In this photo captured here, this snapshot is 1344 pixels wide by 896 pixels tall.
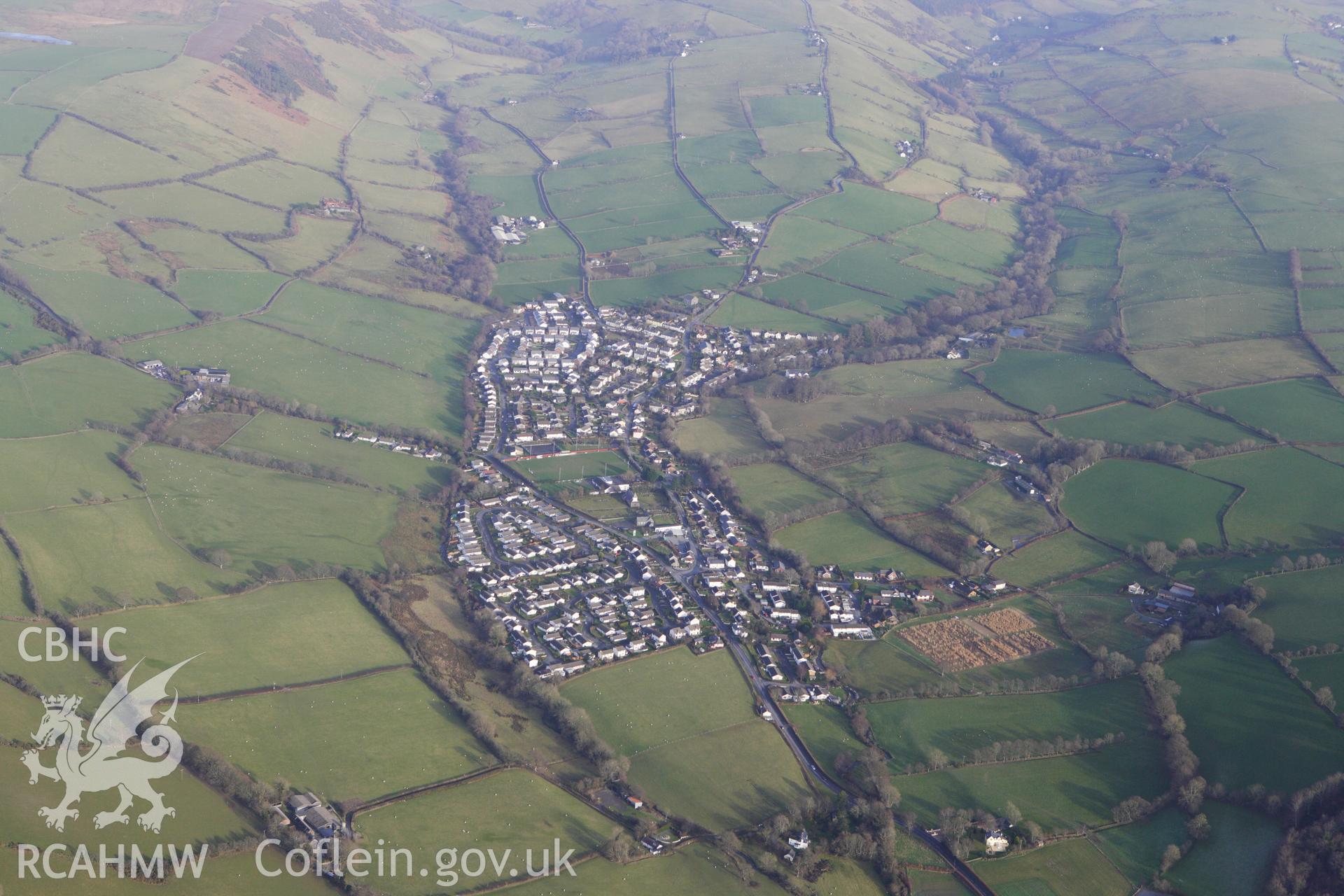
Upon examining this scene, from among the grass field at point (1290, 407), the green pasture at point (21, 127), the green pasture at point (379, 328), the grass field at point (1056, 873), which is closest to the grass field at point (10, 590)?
the green pasture at point (379, 328)

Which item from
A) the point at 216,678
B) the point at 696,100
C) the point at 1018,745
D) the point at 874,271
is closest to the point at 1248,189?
the point at 874,271

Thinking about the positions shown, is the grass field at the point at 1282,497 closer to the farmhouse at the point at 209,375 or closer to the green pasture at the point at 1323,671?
the green pasture at the point at 1323,671

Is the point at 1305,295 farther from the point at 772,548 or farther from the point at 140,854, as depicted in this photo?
the point at 140,854

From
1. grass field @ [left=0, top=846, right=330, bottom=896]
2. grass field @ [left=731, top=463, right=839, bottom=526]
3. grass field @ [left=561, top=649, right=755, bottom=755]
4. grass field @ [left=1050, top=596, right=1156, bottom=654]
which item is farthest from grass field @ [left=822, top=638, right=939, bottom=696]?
grass field @ [left=0, top=846, right=330, bottom=896]

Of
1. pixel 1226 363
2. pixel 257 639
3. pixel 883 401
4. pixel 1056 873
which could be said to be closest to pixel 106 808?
pixel 257 639

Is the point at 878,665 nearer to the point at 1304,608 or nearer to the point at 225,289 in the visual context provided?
the point at 1304,608
